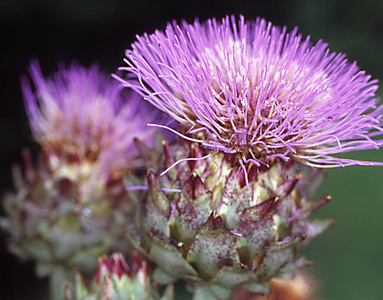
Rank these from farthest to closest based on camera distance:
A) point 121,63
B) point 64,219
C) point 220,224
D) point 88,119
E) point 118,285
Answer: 1. point 121,63
2. point 88,119
3. point 64,219
4. point 118,285
5. point 220,224

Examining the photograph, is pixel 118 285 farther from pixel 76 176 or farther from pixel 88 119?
pixel 88 119

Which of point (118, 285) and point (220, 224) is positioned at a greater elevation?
point (220, 224)

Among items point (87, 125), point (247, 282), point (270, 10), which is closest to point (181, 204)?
point (247, 282)

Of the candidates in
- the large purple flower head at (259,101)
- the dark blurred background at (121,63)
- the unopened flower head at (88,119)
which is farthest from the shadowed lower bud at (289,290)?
the large purple flower head at (259,101)

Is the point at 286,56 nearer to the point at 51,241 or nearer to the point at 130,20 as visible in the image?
the point at 51,241

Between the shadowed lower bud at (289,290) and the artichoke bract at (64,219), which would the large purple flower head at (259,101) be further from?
the shadowed lower bud at (289,290)

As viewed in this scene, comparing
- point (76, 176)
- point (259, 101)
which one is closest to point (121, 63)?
point (76, 176)
